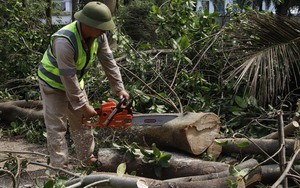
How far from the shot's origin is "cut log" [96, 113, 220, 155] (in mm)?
4484

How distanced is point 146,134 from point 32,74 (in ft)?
10.1

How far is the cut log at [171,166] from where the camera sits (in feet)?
13.1

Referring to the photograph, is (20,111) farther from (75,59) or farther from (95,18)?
(95,18)

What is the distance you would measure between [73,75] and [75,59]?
209 millimetres

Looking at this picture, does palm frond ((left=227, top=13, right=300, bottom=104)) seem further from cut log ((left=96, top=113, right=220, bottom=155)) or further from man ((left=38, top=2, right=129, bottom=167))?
man ((left=38, top=2, right=129, bottom=167))

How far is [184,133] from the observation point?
14.6 ft

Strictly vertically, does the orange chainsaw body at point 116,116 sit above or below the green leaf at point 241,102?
below

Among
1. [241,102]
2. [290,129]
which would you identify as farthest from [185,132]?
[241,102]

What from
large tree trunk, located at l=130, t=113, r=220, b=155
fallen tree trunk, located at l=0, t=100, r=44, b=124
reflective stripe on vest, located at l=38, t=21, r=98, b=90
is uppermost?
reflective stripe on vest, located at l=38, t=21, r=98, b=90

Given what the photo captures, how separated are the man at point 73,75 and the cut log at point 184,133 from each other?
1.49 ft

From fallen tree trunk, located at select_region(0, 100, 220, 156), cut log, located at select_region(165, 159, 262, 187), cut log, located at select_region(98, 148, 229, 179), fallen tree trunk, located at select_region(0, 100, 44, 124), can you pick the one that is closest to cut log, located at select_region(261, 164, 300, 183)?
cut log, located at select_region(165, 159, 262, 187)

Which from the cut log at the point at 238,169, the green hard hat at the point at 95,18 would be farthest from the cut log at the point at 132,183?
the green hard hat at the point at 95,18

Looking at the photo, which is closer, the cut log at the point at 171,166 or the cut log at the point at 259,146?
the cut log at the point at 171,166

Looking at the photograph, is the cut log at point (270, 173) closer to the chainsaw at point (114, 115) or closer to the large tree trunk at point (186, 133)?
the large tree trunk at point (186, 133)
